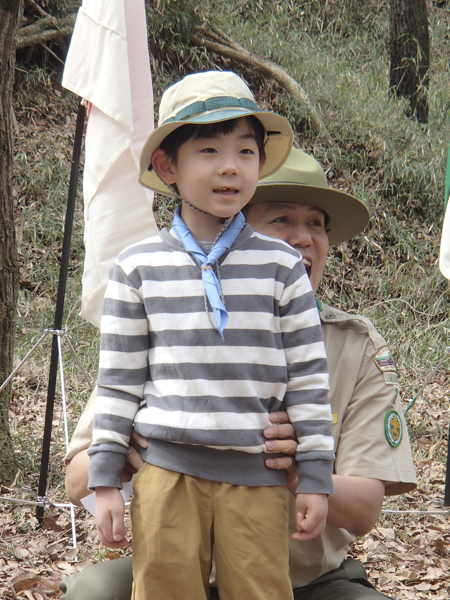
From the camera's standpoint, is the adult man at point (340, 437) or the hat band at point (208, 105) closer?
the hat band at point (208, 105)

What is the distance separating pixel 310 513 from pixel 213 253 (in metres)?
0.60

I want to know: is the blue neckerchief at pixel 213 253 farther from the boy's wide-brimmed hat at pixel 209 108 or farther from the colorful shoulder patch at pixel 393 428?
the colorful shoulder patch at pixel 393 428

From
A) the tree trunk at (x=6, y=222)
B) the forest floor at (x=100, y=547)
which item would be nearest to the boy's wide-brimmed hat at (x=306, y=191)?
the tree trunk at (x=6, y=222)

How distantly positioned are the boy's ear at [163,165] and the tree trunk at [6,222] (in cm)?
209

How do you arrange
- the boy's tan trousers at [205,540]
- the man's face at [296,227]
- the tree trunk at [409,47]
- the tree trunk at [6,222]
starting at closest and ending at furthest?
the boy's tan trousers at [205,540] → the man's face at [296,227] → the tree trunk at [6,222] → the tree trunk at [409,47]

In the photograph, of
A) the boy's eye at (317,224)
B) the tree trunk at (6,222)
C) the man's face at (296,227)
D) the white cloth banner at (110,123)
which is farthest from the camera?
the tree trunk at (6,222)

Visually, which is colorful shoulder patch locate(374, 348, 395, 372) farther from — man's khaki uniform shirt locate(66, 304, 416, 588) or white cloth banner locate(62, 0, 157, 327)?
white cloth banner locate(62, 0, 157, 327)

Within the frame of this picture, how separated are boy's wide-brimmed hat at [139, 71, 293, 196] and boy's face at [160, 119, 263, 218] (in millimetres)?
49

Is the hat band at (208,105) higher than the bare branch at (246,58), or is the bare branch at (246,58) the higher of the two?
the bare branch at (246,58)

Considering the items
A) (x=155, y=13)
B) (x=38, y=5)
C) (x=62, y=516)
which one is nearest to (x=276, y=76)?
(x=155, y=13)

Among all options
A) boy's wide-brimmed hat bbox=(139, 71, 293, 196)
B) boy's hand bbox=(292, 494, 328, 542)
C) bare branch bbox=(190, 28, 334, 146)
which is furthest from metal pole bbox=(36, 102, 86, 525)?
bare branch bbox=(190, 28, 334, 146)

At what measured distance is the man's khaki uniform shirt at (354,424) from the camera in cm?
190

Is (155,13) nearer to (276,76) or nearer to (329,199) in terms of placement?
(276,76)

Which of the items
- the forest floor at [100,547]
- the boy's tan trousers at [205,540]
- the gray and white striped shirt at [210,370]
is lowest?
the forest floor at [100,547]
